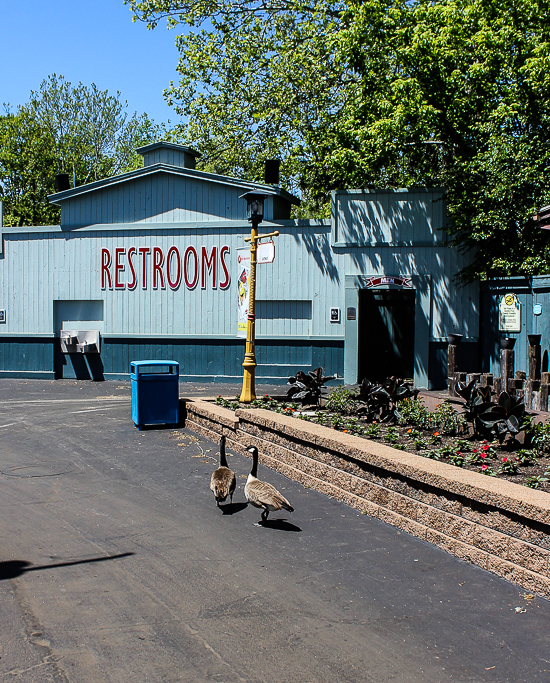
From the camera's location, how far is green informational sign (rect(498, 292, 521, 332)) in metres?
14.8

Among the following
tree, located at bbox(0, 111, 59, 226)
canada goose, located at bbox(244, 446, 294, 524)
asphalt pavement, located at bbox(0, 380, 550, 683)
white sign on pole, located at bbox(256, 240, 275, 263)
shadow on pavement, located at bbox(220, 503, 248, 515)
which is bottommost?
shadow on pavement, located at bbox(220, 503, 248, 515)

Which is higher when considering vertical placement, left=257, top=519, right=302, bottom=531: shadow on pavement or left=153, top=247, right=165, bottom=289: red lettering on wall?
left=153, top=247, right=165, bottom=289: red lettering on wall

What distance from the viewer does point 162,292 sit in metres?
20.4

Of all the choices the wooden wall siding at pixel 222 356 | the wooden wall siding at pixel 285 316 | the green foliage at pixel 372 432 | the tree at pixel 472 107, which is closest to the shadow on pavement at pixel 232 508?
the green foliage at pixel 372 432

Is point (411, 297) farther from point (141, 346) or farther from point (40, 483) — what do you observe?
point (40, 483)

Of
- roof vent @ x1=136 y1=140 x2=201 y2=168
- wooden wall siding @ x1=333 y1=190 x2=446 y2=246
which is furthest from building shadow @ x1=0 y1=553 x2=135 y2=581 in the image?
roof vent @ x1=136 y1=140 x2=201 y2=168

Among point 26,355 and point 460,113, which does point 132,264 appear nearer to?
point 26,355

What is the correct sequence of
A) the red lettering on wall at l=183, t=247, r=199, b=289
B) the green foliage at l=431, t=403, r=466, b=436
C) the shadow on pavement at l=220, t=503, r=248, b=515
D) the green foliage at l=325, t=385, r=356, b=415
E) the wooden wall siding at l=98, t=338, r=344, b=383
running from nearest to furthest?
the shadow on pavement at l=220, t=503, r=248, b=515 < the green foliage at l=431, t=403, r=466, b=436 < the green foliage at l=325, t=385, r=356, b=415 < the wooden wall siding at l=98, t=338, r=344, b=383 < the red lettering on wall at l=183, t=247, r=199, b=289

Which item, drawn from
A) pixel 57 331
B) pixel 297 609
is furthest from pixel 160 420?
pixel 57 331

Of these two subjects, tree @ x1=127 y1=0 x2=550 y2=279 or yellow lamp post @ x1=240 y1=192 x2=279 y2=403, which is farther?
tree @ x1=127 y1=0 x2=550 y2=279

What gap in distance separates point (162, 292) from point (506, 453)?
14.5 m

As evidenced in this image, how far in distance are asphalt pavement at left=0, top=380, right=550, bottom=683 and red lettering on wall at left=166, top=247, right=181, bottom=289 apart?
12.4 metres

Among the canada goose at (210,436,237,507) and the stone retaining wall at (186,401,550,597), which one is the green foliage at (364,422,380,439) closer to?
the stone retaining wall at (186,401,550,597)

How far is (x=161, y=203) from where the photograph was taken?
2036 cm
